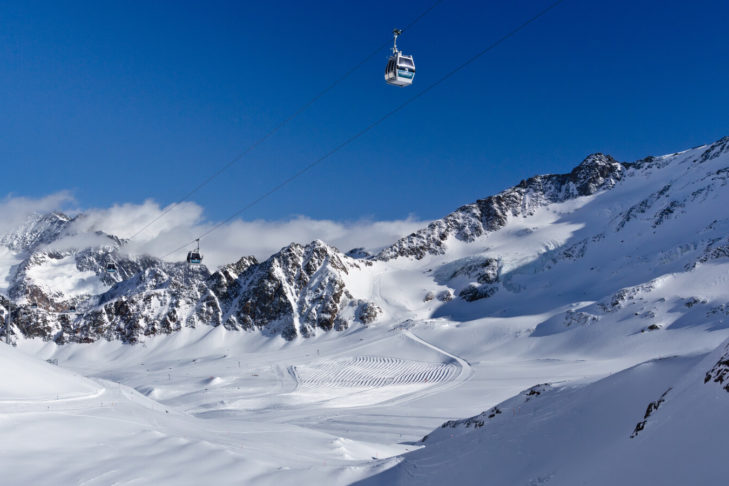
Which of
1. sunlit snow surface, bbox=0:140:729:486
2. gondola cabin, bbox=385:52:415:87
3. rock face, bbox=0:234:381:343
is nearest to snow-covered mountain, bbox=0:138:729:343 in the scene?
rock face, bbox=0:234:381:343

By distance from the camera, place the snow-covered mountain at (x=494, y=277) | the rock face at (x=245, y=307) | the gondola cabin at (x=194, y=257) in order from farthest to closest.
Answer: the rock face at (x=245, y=307) < the snow-covered mountain at (x=494, y=277) < the gondola cabin at (x=194, y=257)

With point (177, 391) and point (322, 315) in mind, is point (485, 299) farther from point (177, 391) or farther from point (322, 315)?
point (177, 391)

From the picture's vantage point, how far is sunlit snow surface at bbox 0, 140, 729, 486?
1445 centimetres

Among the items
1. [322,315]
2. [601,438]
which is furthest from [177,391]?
[601,438]

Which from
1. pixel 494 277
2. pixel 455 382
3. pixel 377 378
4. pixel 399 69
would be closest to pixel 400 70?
pixel 399 69

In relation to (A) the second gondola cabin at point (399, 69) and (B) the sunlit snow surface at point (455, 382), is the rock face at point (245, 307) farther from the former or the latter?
(A) the second gondola cabin at point (399, 69)

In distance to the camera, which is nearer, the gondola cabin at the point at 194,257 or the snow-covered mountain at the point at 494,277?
the gondola cabin at the point at 194,257

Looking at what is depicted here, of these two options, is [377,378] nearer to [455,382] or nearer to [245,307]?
[455,382]

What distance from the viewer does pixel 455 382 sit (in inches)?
3157

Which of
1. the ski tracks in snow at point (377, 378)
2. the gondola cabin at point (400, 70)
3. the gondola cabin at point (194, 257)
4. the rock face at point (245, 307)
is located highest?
the rock face at point (245, 307)

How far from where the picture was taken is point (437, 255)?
19825 cm

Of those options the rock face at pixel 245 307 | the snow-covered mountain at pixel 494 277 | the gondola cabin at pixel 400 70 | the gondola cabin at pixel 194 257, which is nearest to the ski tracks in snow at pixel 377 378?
the snow-covered mountain at pixel 494 277

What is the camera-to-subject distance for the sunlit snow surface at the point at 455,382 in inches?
569

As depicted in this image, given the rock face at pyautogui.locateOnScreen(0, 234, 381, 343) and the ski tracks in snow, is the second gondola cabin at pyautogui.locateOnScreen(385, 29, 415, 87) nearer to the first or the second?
the ski tracks in snow
